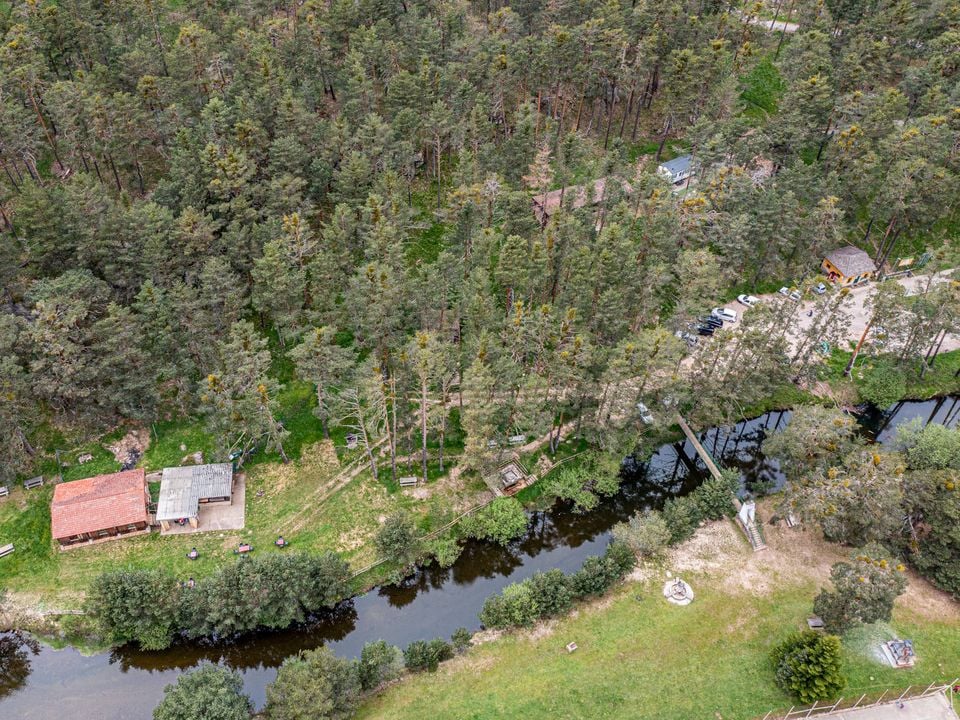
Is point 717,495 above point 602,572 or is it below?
above

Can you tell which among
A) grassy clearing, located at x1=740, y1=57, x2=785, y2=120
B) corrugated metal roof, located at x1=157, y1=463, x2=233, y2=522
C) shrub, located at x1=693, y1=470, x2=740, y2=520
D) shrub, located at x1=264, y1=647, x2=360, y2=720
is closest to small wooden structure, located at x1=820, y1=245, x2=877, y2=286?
grassy clearing, located at x1=740, y1=57, x2=785, y2=120

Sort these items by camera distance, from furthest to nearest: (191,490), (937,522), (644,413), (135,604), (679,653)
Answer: (644,413)
(191,490)
(937,522)
(679,653)
(135,604)

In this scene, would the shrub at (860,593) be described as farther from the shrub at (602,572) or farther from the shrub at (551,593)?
the shrub at (551,593)

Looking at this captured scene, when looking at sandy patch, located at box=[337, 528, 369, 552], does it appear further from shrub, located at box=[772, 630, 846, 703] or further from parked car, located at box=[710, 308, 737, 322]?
parked car, located at box=[710, 308, 737, 322]

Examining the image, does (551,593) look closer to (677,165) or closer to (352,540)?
(352,540)

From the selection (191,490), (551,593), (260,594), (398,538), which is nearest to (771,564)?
(551,593)

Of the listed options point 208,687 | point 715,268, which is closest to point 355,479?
point 208,687
